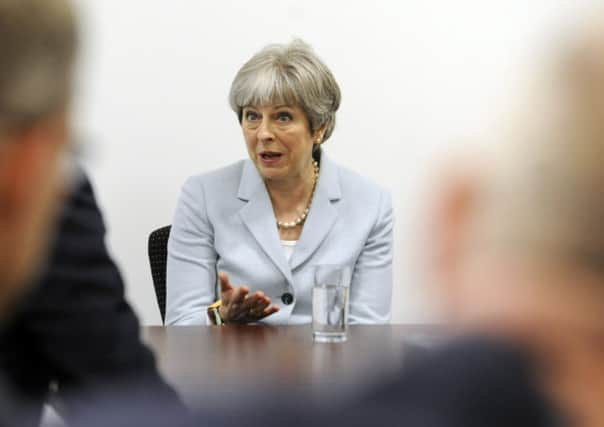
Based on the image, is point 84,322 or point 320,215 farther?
point 320,215

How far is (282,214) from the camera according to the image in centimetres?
283

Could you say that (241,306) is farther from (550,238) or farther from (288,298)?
(550,238)

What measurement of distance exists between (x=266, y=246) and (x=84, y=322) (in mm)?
1705

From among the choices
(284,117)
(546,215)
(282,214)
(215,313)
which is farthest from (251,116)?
(546,215)

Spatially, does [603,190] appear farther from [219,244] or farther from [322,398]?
[219,244]

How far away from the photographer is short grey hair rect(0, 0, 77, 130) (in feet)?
1.35

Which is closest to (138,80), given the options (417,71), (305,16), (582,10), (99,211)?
(305,16)

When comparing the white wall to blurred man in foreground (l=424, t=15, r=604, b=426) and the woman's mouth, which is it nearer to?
the woman's mouth

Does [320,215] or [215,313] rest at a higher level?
[320,215]

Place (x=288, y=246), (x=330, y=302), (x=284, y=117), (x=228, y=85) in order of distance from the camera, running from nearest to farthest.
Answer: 1. (x=330, y=302)
2. (x=288, y=246)
3. (x=284, y=117)
4. (x=228, y=85)

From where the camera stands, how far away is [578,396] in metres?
0.46

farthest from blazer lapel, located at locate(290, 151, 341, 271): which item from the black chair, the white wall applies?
the white wall

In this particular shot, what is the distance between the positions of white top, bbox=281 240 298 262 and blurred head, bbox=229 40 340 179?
0.70 ft

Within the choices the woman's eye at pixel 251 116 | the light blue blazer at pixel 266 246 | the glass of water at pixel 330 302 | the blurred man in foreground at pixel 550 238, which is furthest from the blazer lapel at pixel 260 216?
the blurred man in foreground at pixel 550 238
